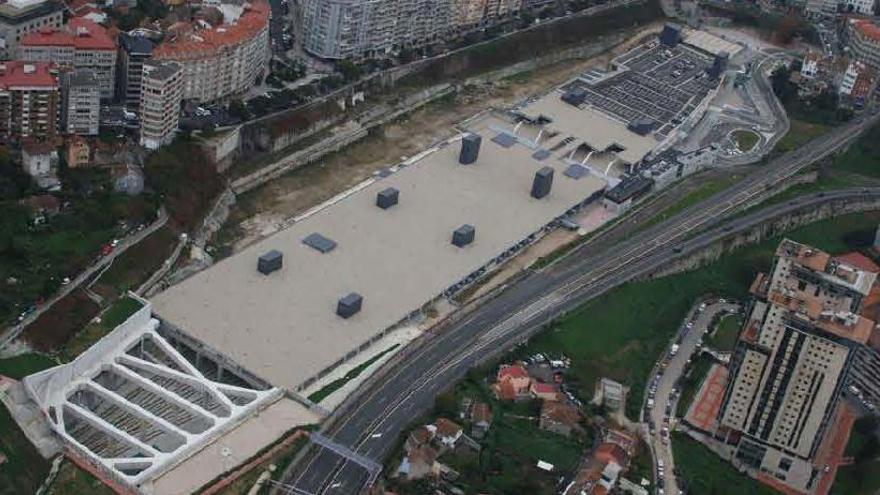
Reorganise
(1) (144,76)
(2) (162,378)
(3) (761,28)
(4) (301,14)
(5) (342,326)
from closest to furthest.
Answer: (2) (162,378) < (5) (342,326) < (1) (144,76) < (4) (301,14) < (3) (761,28)

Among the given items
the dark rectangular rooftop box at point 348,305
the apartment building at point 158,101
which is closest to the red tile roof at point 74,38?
the apartment building at point 158,101

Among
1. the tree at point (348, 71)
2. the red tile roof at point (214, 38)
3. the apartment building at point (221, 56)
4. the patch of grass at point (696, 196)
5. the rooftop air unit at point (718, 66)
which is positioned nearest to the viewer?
the red tile roof at point (214, 38)

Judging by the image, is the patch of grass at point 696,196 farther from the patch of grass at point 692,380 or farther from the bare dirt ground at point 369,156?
the bare dirt ground at point 369,156

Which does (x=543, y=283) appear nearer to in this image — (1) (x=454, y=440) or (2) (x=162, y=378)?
(1) (x=454, y=440)

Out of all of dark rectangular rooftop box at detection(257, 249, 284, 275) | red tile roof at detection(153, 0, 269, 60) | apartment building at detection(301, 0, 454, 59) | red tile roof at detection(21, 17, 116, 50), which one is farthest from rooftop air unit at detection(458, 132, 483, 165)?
red tile roof at detection(21, 17, 116, 50)

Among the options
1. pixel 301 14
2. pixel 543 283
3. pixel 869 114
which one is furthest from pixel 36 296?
pixel 869 114

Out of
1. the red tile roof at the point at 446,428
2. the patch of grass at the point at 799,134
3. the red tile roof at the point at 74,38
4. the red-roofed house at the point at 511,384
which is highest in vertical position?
the red tile roof at the point at 74,38
